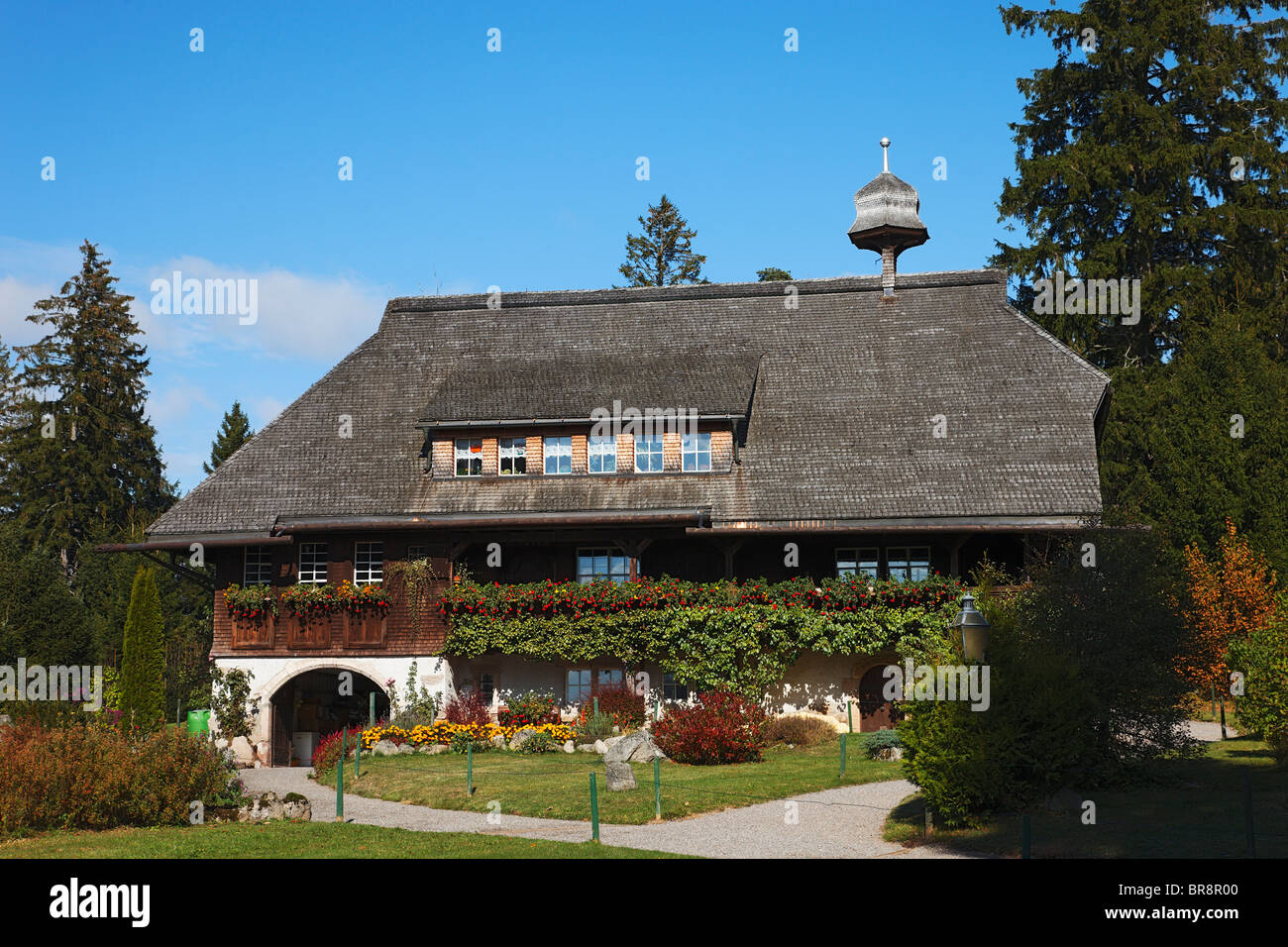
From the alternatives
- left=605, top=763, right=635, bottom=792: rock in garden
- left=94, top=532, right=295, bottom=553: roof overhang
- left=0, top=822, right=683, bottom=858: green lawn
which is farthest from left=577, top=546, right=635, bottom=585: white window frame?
left=0, top=822, right=683, bottom=858: green lawn

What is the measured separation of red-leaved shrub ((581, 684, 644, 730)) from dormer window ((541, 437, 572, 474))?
5.79 metres

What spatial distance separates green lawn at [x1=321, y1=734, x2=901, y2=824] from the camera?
61.3ft

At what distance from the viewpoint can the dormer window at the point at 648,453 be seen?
101 ft

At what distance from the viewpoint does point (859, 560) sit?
29.4 m

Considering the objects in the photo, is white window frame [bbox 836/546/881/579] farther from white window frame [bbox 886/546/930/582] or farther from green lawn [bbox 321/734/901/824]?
green lawn [bbox 321/734/901/824]

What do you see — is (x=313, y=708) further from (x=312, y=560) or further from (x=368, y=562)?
(x=368, y=562)

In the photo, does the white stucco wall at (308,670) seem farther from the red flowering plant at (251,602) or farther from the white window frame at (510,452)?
the white window frame at (510,452)

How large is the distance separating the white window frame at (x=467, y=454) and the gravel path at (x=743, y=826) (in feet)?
37.3

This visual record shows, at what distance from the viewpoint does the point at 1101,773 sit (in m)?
17.3

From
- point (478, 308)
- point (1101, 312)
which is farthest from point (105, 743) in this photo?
point (1101, 312)

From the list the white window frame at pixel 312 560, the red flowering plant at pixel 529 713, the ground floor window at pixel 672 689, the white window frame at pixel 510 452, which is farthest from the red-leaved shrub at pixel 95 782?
the white window frame at pixel 510 452

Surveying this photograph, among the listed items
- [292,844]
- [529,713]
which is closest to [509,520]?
[529,713]

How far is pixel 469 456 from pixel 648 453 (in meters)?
4.48
